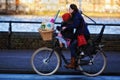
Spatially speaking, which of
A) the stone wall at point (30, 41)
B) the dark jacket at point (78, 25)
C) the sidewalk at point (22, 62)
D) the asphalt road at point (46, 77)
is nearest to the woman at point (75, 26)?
the dark jacket at point (78, 25)

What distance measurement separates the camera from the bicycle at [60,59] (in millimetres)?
10430

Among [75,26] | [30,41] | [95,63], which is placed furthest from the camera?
[30,41]

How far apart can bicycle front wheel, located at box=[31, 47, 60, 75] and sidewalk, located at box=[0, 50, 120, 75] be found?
445mm

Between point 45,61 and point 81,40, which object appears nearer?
point 81,40

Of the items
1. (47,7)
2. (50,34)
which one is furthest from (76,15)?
(47,7)

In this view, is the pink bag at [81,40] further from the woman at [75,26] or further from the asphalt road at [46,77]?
the asphalt road at [46,77]

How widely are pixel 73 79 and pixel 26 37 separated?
16.4 feet

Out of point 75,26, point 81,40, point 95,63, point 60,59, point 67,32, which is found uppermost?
point 75,26

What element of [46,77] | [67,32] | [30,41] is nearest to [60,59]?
[46,77]

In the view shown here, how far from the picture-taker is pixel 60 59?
410 inches

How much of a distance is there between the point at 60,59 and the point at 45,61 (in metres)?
0.35

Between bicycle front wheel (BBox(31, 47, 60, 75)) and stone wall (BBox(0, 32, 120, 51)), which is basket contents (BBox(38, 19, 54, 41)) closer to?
bicycle front wheel (BBox(31, 47, 60, 75))

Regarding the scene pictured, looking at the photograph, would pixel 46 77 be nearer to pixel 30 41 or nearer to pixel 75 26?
pixel 75 26

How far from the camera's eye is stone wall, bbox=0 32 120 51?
14.7m
